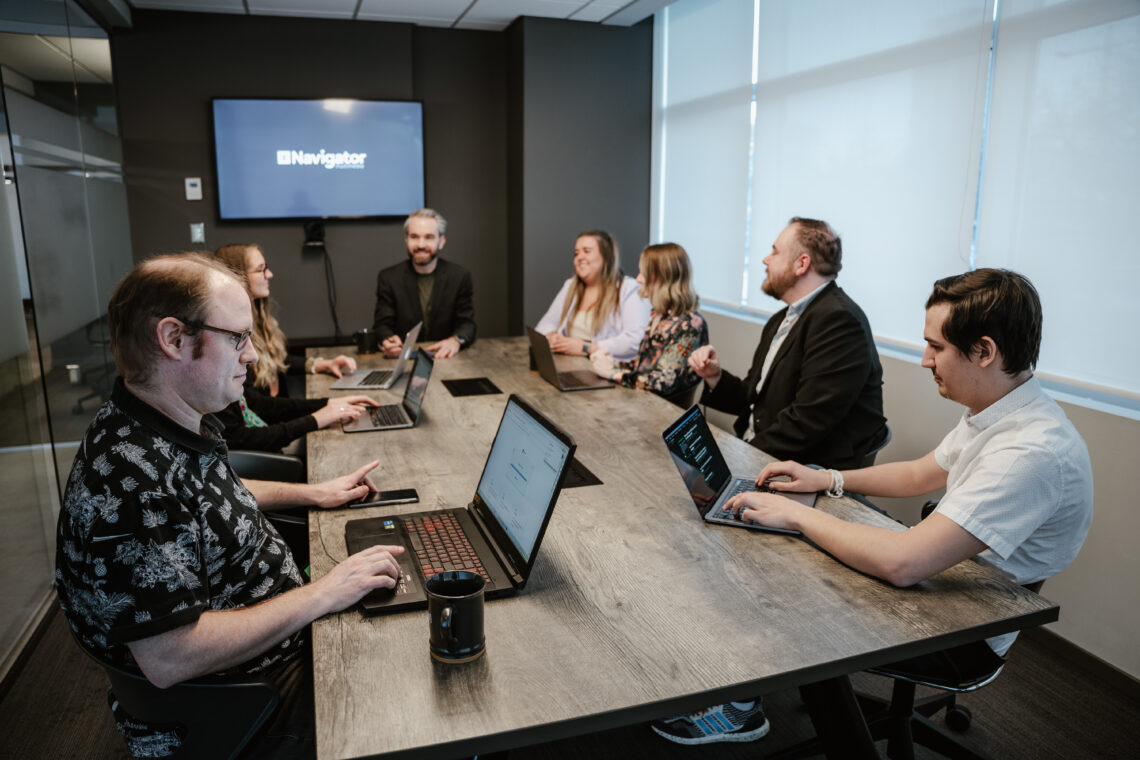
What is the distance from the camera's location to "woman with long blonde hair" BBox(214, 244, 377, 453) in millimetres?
2553

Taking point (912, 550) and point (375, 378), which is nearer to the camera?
point (912, 550)

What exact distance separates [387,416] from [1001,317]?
190cm

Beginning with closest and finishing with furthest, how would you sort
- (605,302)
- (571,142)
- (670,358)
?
(670,358) < (605,302) < (571,142)

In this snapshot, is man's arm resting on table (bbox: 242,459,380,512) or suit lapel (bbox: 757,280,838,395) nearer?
man's arm resting on table (bbox: 242,459,380,512)

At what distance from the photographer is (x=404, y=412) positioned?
277 centimetres

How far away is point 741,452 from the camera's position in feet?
7.45

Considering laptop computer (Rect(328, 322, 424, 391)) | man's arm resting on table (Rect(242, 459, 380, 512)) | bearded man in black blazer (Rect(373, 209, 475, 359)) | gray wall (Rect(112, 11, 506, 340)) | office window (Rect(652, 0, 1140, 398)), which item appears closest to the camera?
man's arm resting on table (Rect(242, 459, 380, 512))

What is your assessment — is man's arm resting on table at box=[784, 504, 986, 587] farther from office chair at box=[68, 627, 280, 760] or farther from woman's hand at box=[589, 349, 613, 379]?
woman's hand at box=[589, 349, 613, 379]

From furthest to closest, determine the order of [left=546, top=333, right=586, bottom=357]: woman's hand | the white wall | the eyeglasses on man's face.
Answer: [left=546, top=333, right=586, bottom=357]: woman's hand
the white wall
the eyeglasses on man's face

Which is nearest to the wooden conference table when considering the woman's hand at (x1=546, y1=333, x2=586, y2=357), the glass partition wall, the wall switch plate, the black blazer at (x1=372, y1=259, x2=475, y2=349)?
the glass partition wall

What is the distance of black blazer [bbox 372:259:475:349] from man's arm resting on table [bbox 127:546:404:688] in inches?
119

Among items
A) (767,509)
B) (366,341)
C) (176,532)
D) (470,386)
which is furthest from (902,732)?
(366,341)

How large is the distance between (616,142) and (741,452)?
3.89 meters

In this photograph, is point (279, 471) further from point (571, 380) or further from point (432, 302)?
point (432, 302)
